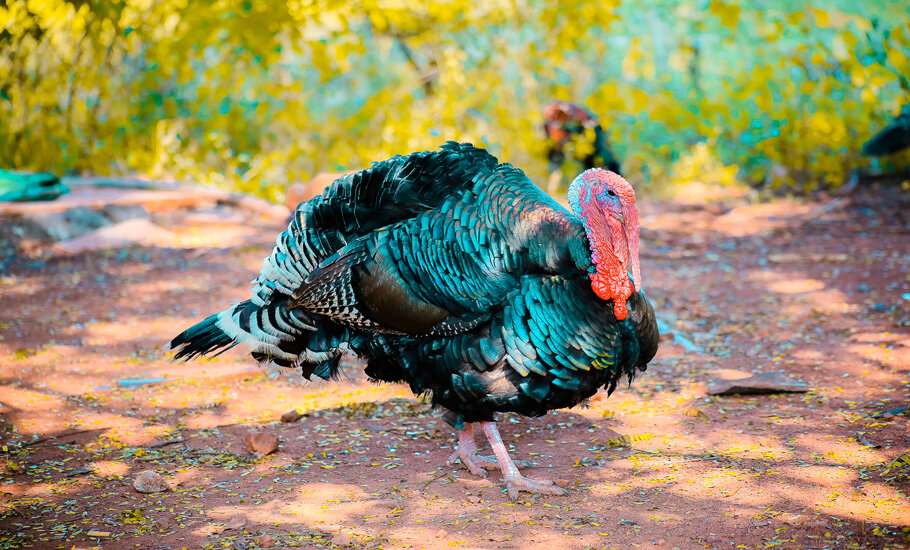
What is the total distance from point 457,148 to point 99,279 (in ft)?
13.7

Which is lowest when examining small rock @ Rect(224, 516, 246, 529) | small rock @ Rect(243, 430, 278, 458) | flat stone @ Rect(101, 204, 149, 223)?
flat stone @ Rect(101, 204, 149, 223)

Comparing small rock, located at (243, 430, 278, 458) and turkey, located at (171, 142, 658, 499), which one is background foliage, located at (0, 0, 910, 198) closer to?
turkey, located at (171, 142, 658, 499)

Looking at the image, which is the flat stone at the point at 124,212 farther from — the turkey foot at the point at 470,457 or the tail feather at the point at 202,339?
the turkey foot at the point at 470,457

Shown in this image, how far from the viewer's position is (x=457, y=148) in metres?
3.63

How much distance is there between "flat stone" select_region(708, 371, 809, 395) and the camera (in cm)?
413

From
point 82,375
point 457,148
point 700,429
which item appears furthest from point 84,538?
point 700,429

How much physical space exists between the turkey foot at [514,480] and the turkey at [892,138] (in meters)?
6.33

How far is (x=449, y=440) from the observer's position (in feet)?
12.8

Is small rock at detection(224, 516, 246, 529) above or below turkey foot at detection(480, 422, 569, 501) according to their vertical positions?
below

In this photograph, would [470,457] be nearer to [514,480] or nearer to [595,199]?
[514,480]

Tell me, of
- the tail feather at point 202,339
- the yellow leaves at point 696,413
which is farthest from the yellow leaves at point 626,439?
the tail feather at point 202,339

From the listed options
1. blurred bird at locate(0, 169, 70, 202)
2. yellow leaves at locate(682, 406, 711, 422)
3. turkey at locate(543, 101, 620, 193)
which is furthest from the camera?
turkey at locate(543, 101, 620, 193)

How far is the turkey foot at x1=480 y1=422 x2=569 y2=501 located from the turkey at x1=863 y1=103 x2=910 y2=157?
249 inches

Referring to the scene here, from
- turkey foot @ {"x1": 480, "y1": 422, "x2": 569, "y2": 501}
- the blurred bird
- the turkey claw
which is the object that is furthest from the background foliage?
the turkey claw
